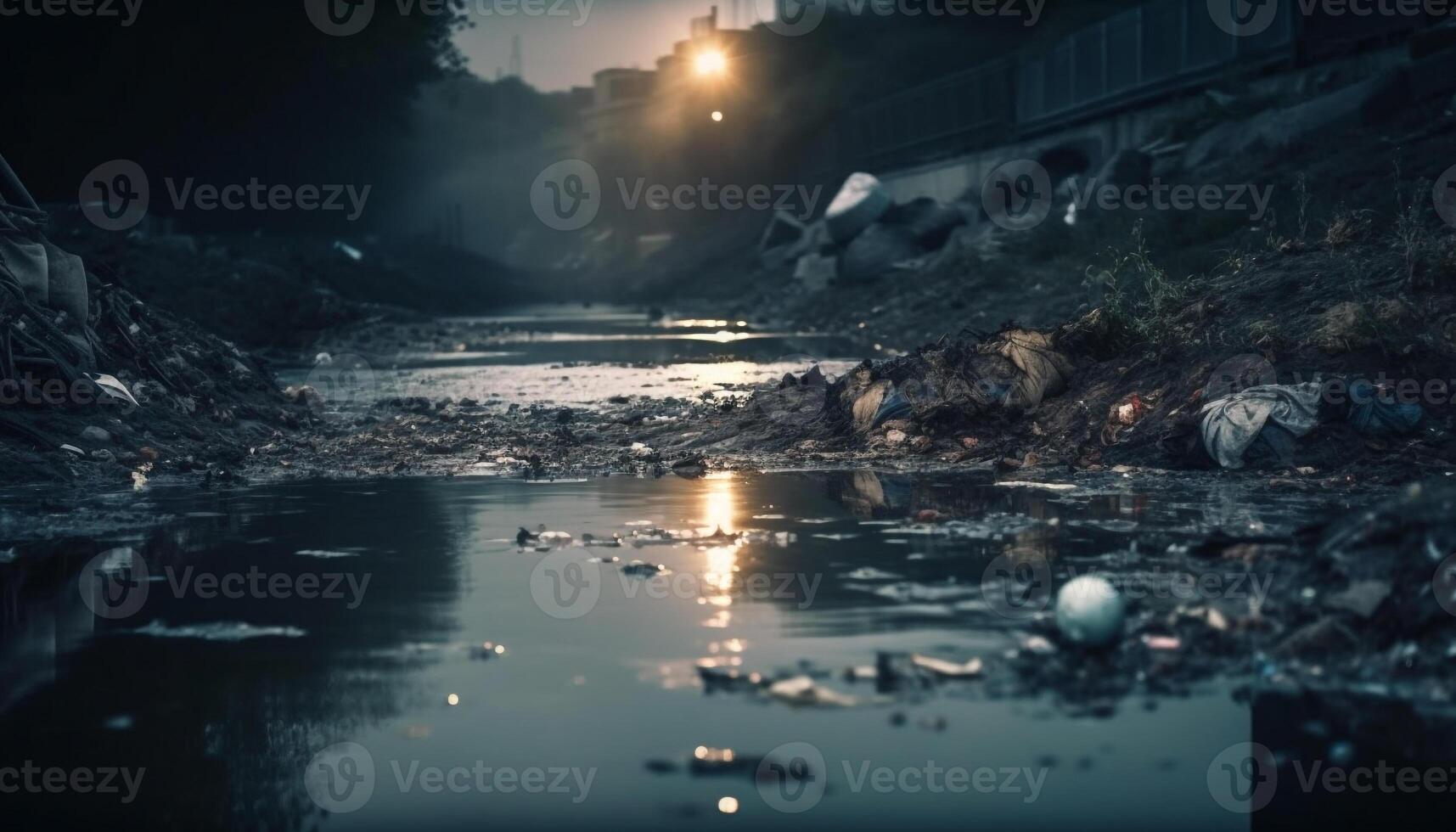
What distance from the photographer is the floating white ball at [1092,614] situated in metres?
5.30

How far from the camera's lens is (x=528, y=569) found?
720 centimetres

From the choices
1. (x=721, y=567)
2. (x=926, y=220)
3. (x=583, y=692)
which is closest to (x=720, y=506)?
(x=721, y=567)

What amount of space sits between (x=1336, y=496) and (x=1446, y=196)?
8351 millimetres

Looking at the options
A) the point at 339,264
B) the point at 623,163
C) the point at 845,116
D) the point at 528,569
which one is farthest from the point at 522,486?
the point at 623,163

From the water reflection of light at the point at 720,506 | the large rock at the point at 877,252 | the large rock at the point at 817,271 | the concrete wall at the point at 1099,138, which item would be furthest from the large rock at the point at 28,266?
the large rock at the point at 817,271

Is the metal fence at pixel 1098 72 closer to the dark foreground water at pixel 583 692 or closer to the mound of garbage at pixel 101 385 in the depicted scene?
the mound of garbage at pixel 101 385

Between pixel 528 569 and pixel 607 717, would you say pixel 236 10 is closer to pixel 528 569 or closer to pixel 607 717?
pixel 528 569

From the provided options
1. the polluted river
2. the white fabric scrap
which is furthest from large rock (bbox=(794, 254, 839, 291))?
the polluted river

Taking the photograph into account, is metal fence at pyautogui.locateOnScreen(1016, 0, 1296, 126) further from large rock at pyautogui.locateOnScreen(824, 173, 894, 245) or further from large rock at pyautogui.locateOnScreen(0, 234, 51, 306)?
large rock at pyautogui.locateOnScreen(0, 234, 51, 306)

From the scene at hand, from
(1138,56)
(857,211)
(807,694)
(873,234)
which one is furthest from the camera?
Answer: (857,211)

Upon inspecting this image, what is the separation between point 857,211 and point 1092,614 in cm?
3125

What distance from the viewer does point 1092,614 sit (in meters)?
5.30

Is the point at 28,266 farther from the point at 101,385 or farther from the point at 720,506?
the point at 720,506

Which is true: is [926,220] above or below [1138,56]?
below
